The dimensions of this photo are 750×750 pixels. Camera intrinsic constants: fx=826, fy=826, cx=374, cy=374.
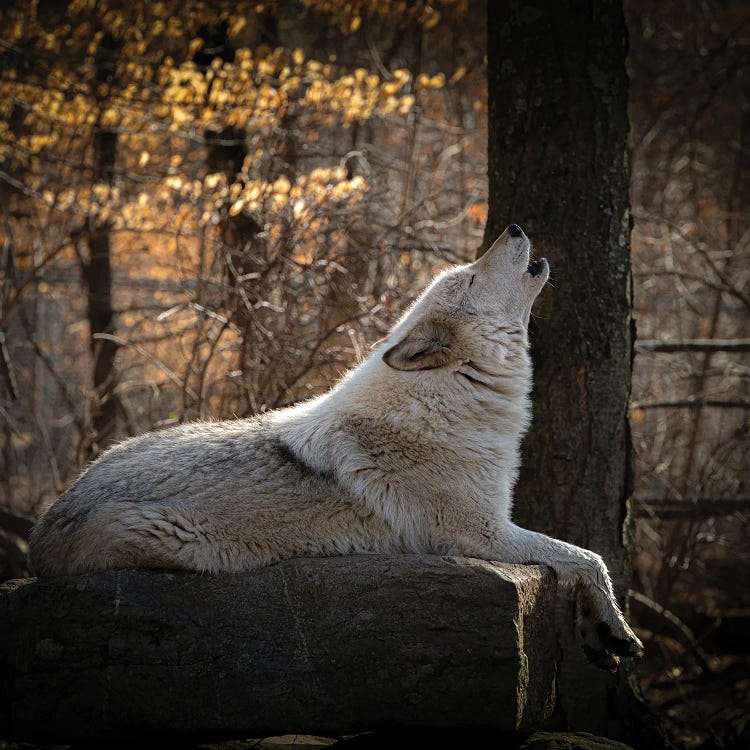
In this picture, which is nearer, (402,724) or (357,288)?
(402,724)

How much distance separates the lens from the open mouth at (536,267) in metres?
4.75

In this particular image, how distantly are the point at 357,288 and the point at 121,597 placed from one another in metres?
4.19

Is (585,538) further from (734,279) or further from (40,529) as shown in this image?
(734,279)

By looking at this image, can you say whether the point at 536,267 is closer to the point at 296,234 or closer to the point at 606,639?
the point at 606,639

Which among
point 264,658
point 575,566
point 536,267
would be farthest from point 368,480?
point 536,267

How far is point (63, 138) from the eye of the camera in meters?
9.12


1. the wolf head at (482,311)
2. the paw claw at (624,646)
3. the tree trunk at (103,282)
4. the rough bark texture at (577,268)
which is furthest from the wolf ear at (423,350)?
the tree trunk at (103,282)

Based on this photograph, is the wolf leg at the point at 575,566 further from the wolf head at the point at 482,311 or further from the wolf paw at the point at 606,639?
the wolf head at the point at 482,311

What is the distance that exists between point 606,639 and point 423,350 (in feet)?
5.75

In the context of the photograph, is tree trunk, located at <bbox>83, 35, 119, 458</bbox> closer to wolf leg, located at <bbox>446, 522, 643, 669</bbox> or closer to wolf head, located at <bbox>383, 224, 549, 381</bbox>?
wolf head, located at <bbox>383, 224, 549, 381</bbox>

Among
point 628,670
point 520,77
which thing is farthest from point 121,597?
point 520,77

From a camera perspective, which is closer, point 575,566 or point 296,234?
point 575,566

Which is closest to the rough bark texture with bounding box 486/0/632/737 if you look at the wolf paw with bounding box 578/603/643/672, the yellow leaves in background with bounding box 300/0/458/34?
the wolf paw with bounding box 578/603/643/672

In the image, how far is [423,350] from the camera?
14.7ft
